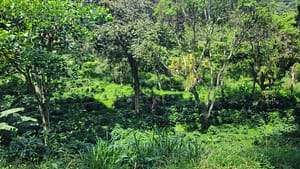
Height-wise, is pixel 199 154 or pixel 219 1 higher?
pixel 219 1

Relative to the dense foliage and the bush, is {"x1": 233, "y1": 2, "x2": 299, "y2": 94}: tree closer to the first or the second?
the dense foliage

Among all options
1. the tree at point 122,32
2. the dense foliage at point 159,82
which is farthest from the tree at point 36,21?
the tree at point 122,32

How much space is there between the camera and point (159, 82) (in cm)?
2222

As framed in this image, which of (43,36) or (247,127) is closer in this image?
(43,36)

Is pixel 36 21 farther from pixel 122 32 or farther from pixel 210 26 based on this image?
pixel 210 26

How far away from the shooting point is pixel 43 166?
3400 millimetres

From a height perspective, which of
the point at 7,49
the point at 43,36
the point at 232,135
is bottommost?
the point at 232,135

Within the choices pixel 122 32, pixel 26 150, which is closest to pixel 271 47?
pixel 122 32

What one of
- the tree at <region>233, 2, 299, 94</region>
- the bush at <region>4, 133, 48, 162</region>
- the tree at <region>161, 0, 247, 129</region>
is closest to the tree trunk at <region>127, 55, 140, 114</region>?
the tree at <region>161, 0, 247, 129</region>

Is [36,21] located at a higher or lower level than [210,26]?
lower

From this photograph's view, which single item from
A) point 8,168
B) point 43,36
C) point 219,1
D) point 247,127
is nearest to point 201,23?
point 219,1

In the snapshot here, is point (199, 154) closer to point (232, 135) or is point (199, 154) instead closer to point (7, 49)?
point (7, 49)

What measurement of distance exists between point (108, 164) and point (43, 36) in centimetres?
372

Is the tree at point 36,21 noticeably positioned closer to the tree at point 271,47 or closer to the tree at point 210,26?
the tree at point 210,26
